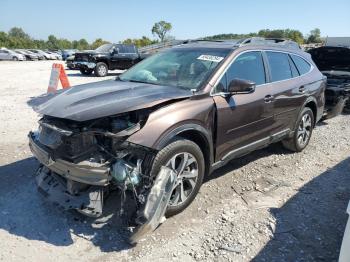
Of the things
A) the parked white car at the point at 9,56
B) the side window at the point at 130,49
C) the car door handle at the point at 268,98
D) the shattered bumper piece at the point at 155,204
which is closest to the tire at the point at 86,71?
the side window at the point at 130,49

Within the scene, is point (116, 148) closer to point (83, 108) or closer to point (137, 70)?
point (83, 108)

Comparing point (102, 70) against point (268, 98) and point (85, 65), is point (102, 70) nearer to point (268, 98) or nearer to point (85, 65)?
point (85, 65)

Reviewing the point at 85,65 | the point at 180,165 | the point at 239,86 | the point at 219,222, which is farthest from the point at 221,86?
the point at 85,65

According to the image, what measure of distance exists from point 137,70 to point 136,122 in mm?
1681

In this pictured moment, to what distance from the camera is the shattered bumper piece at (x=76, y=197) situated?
3303 millimetres

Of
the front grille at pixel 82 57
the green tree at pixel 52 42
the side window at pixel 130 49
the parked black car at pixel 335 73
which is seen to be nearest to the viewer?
the parked black car at pixel 335 73

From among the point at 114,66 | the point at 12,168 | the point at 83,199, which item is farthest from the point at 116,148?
the point at 114,66

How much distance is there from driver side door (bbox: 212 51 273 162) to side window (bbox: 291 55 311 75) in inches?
46.1

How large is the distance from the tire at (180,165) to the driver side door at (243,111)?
0.40 meters

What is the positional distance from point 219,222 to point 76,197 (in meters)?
1.53

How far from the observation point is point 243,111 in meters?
4.31

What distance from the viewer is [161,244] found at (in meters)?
3.41

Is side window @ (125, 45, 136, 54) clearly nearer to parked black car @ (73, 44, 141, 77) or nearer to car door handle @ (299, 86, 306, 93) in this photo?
parked black car @ (73, 44, 141, 77)

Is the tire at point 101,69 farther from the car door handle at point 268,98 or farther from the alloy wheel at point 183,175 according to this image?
the alloy wheel at point 183,175
